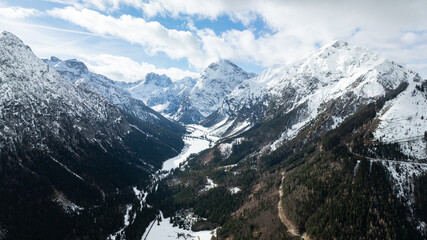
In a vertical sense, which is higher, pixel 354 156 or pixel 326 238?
pixel 354 156

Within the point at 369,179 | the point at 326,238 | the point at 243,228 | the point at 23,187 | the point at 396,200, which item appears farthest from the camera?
the point at 23,187

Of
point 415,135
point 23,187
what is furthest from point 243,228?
point 23,187

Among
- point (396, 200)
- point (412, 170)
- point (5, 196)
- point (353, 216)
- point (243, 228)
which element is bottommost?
point (5, 196)

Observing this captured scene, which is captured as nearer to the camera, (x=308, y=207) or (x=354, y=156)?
(x=308, y=207)

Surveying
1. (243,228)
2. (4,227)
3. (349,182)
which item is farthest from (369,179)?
(4,227)

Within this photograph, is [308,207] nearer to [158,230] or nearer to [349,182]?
[349,182]

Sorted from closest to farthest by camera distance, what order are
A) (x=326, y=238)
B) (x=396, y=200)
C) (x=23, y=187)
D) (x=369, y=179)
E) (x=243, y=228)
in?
(x=326, y=238) → (x=396, y=200) → (x=369, y=179) → (x=243, y=228) → (x=23, y=187)

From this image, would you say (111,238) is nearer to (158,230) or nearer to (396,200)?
(158,230)

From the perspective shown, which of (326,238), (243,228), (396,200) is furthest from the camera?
(243,228)

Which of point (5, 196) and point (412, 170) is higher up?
point (412, 170)
